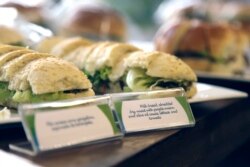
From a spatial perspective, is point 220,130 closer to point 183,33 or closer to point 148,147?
point 148,147

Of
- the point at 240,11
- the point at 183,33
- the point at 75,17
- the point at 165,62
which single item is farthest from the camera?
the point at 240,11

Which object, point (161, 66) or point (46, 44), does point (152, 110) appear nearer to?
point (161, 66)

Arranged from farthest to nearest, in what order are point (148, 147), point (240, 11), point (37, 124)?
point (240, 11) < point (148, 147) < point (37, 124)

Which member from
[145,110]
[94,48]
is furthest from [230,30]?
[145,110]

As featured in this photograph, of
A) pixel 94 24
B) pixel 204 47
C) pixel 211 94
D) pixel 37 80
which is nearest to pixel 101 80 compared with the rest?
pixel 211 94

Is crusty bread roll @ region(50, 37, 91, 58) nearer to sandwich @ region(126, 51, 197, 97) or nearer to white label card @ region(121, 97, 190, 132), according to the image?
sandwich @ region(126, 51, 197, 97)
